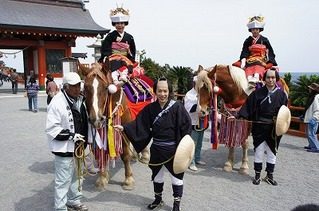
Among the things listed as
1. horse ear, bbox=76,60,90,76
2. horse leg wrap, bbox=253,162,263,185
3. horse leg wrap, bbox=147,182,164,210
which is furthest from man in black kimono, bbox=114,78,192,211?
horse leg wrap, bbox=253,162,263,185

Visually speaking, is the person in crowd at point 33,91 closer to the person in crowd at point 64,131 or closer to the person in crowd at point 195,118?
the person in crowd at point 195,118

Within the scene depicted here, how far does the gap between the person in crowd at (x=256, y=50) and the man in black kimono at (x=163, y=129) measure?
8.50 ft

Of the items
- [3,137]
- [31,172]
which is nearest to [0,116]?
[3,137]

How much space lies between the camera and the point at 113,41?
5.48 metres

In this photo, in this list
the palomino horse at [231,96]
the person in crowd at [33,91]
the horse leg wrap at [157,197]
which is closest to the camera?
the horse leg wrap at [157,197]

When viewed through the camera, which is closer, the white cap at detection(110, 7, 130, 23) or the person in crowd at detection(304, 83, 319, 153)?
the white cap at detection(110, 7, 130, 23)

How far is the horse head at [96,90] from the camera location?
3.91m

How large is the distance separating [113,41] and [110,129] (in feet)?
6.12

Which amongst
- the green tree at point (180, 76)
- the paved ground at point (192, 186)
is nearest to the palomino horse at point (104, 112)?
the paved ground at point (192, 186)

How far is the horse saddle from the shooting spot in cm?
532

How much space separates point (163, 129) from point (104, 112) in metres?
1.11

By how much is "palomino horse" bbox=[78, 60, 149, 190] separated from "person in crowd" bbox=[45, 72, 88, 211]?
263 mm

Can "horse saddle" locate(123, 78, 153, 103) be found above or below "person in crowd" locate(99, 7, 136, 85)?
below

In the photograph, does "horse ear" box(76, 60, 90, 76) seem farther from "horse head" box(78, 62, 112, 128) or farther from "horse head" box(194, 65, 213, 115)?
"horse head" box(194, 65, 213, 115)
